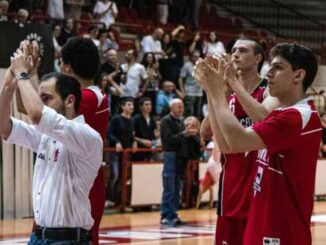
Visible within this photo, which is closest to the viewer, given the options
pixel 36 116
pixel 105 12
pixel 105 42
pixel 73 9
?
pixel 36 116

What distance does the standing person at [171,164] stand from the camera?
46.9ft

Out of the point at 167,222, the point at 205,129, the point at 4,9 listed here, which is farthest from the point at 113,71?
the point at 205,129

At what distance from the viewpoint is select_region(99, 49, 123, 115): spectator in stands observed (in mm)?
18203

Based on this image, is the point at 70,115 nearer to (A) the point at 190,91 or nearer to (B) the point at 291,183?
(B) the point at 291,183

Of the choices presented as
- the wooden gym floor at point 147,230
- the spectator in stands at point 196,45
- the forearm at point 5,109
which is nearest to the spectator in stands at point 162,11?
the spectator in stands at point 196,45

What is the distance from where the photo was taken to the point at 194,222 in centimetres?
1497

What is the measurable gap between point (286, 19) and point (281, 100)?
25319 mm

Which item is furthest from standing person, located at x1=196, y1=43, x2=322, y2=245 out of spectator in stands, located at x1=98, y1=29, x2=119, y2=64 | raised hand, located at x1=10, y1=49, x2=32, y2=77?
spectator in stands, located at x1=98, y1=29, x2=119, y2=64

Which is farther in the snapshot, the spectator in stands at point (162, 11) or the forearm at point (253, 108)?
the spectator in stands at point (162, 11)

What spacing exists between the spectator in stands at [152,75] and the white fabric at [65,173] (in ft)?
47.2

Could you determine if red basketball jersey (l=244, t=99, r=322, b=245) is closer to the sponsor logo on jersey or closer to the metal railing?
the sponsor logo on jersey

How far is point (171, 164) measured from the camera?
14.5 m

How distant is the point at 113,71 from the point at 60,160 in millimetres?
13556

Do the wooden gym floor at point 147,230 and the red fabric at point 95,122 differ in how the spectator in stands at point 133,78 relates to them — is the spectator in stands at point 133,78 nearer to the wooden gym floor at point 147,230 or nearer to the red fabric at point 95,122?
the wooden gym floor at point 147,230
